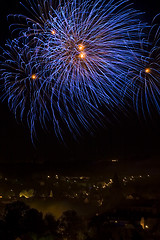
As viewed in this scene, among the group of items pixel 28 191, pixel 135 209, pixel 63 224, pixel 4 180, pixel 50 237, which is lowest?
pixel 50 237

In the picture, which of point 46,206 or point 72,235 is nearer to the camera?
point 72,235

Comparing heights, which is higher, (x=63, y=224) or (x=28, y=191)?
(x=28, y=191)

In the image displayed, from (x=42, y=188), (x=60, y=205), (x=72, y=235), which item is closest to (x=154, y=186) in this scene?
(x=42, y=188)

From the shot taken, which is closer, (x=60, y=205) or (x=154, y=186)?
(x=60, y=205)

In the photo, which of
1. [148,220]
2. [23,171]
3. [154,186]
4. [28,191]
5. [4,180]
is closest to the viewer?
[148,220]

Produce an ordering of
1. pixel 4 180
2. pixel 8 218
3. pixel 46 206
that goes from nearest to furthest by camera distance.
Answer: pixel 8 218 < pixel 46 206 < pixel 4 180

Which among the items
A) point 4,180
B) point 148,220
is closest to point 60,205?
point 148,220

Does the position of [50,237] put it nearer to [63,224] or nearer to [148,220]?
[63,224]

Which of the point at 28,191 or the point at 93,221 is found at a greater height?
the point at 28,191

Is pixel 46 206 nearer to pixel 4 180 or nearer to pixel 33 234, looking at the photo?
pixel 33 234

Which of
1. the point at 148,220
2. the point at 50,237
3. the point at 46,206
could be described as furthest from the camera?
the point at 46,206
